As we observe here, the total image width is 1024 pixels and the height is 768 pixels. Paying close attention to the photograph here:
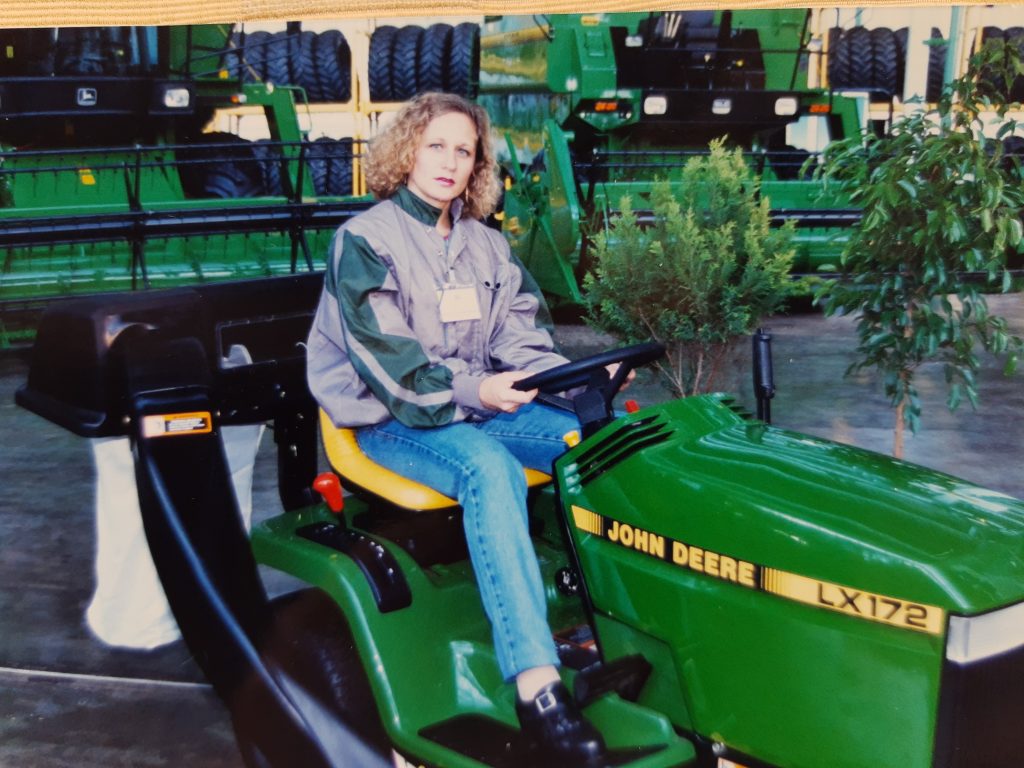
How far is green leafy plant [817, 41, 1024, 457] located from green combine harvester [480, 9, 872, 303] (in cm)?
338

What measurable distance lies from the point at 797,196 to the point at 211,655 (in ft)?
19.4

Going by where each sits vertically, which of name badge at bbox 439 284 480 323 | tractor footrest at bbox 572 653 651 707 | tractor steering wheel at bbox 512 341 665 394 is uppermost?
name badge at bbox 439 284 480 323

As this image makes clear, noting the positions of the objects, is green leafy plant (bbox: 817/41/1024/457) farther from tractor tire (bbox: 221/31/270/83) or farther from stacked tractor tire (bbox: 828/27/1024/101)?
tractor tire (bbox: 221/31/270/83)

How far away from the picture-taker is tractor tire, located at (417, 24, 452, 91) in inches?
285

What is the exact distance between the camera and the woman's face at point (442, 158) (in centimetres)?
213

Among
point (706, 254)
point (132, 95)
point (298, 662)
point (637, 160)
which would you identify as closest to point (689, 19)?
point (637, 160)

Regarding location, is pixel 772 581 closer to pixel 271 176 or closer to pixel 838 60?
pixel 271 176

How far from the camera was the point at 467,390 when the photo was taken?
2.02 metres

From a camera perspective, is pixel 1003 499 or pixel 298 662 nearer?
pixel 1003 499

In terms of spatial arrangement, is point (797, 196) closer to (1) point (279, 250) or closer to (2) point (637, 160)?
(2) point (637, 160)

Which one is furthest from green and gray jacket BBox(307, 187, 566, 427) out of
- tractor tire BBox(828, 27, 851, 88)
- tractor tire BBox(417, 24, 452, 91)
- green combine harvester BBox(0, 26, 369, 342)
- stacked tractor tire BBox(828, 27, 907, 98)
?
tractor tire BBox(828, 27, 851, 88)

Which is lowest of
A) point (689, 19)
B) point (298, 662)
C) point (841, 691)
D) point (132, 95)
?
point (298, 662)

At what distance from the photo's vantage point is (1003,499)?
5.53ft

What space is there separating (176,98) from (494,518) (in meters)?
5.64
